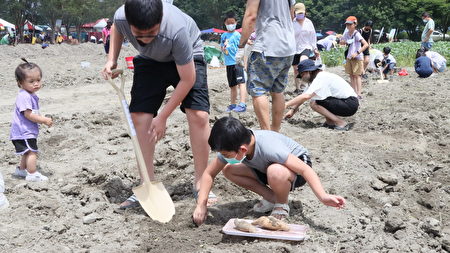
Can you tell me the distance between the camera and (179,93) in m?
3.27

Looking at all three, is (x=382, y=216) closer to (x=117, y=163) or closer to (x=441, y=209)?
(x=441, y=209)

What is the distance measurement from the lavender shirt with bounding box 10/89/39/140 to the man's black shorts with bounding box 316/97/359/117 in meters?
3.40

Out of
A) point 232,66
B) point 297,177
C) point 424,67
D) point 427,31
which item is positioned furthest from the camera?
point 427,31

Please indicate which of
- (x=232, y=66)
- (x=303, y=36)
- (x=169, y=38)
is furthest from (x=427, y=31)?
(x=169, y=38)

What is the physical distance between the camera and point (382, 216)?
3400 millimetres

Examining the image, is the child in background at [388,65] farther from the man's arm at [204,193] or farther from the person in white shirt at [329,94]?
the man's arm at [204,193]

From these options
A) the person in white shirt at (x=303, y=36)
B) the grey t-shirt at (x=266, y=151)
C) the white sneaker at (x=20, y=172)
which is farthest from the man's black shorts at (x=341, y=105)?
the white sneaker at (x=20, y=172)

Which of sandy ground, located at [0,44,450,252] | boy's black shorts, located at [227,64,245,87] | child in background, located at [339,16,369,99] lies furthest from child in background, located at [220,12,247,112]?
child in background, located at [339,16,369,99]

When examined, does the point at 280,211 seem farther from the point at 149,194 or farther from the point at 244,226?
the point at 149,194

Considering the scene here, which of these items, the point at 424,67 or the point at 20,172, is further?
the point at 424,67

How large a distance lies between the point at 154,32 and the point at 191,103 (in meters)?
0.69

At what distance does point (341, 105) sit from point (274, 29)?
1.91 m

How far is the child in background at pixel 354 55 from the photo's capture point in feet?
27.8

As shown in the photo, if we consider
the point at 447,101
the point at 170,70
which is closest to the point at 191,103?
the point at 170,70
